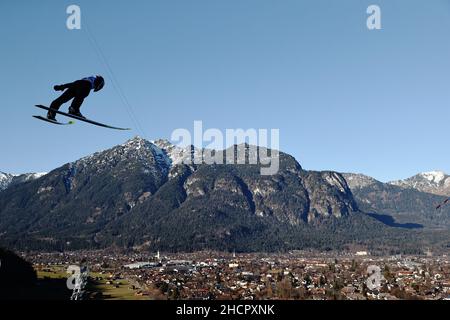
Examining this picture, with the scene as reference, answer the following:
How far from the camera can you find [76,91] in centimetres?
1666

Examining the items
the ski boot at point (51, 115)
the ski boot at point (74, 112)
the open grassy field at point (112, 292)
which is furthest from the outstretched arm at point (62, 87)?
the open grassy field at point (112, 292)

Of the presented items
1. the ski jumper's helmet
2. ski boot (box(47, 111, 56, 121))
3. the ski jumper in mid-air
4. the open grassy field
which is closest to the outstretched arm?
the ski jumper in mid-air

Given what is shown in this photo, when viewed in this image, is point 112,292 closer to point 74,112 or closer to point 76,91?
point 74,112

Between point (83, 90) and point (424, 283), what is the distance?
101004 mm

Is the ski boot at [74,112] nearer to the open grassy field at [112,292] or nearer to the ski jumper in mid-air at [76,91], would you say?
the ski jumper in mid-air at [76,91]

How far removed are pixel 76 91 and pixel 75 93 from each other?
5.0 inches

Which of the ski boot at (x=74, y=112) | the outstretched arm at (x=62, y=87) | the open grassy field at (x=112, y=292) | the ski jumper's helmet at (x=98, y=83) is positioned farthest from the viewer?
the open grassy field at (x=112, y=292)

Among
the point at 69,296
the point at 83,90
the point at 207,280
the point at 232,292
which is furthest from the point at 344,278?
the point at 83,90

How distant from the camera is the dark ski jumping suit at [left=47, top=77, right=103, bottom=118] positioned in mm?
16359

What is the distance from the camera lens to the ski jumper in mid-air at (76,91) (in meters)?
16.4

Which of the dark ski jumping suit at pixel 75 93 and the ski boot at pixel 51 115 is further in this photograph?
the ski boot at pixel 51 115

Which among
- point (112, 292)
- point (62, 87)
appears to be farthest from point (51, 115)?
Result: point (112, 292)
